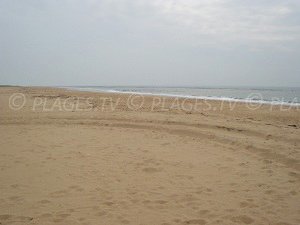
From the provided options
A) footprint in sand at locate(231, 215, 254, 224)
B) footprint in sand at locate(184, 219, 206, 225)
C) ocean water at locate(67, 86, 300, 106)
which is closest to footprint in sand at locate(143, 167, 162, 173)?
footprint in sand at locate(184, 219, 206, 225)

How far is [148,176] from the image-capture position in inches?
217

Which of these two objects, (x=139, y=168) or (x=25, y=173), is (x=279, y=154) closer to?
(x=139, y=168)

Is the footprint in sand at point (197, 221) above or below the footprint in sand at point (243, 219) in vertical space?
below

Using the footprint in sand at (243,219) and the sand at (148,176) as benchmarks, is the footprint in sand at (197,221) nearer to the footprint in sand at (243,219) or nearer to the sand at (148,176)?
the sand at (148,176)

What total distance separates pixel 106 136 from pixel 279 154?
5.03 metres

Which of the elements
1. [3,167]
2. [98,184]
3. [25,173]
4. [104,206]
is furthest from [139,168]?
[3,167]

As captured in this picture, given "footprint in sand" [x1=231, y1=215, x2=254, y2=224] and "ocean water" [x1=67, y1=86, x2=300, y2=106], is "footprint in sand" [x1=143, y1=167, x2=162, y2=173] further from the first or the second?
"ocean water" [x1=67, y1=86, x2=300, y2=106]

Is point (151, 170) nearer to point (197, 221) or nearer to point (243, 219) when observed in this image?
point (197, 221)

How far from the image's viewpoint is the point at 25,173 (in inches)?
214

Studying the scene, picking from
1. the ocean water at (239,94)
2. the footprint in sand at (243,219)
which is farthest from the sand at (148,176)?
the ocean water at (239,94)

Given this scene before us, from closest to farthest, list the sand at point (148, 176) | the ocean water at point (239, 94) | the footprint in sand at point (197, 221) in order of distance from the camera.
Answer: the footprint in sand at point (197, 221) → the sand at point (148, 176) → the ocean water at point (239, 94)

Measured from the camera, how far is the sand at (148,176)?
4010 millimetres

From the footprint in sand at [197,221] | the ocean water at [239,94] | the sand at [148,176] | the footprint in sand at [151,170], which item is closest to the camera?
the footprint in sand at [197,221]

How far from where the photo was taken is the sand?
4.01 metres
